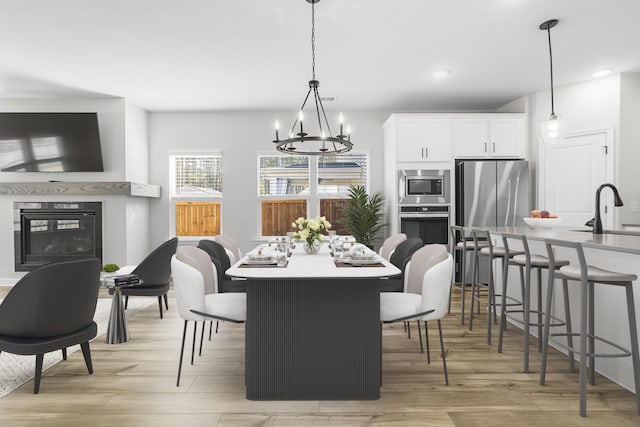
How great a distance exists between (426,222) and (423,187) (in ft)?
1.67

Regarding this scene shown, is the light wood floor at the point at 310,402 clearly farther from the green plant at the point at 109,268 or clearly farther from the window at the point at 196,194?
the window at the point at 196,194

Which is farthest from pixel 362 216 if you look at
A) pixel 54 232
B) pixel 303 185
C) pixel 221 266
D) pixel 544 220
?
pixel 54 232

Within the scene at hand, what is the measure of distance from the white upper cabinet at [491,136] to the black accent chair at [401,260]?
286 cm

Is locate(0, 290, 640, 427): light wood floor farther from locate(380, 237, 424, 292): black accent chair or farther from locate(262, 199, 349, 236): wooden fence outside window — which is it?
locate(262, 199, 349, 236): wooden fence outside window

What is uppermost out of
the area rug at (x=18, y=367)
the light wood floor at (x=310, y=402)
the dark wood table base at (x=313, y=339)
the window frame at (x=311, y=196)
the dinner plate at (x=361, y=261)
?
the window frame at (x=311, y=196)

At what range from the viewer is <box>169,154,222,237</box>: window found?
6547 mm

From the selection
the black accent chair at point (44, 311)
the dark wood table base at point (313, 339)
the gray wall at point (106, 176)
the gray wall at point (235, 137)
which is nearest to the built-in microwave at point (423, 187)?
the gray wall at point (235, 137)

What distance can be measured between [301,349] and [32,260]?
5446 mm

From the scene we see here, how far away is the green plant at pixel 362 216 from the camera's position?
5938mm

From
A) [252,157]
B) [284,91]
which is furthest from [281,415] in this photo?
[252,157]

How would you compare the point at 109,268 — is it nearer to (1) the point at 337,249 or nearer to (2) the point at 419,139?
(1) the point at 337,249

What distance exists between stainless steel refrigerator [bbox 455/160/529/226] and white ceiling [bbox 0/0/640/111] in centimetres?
106

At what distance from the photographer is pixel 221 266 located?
3268 mm

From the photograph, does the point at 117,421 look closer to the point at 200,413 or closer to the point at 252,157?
the point at 200,413
